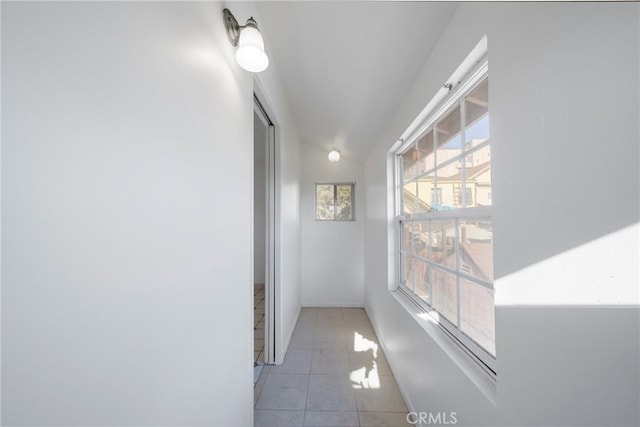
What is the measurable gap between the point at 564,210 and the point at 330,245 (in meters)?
3.43

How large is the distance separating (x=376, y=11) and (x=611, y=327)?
1.52 meters

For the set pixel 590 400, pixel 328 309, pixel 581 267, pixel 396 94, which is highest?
pixel 396 94

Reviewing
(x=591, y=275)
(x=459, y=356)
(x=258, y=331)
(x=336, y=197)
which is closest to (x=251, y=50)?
(x=591, y=275)

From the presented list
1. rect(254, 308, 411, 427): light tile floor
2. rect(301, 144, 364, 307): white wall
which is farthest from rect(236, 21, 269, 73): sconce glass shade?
rect(301, 144, 364, 307): white wall

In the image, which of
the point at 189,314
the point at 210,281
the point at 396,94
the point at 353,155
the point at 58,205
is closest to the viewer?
the point at 58,205

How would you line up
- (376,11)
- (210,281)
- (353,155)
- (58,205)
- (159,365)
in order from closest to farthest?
(58,205) < (159,365) < (210,281) < (376,11) < (353,155)

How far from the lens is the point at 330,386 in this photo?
6.50 feet

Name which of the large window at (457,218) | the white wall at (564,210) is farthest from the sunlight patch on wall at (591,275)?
the large window at (457,218)

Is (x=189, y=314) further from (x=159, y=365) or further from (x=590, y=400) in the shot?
(x=590, y=400)

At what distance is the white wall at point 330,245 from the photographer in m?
3.95

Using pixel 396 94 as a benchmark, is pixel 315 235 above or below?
below

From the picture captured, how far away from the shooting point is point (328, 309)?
3828 mm

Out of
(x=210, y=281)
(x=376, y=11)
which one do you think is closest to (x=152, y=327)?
(x=210, y=281)

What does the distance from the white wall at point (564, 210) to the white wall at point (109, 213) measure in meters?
1.11
